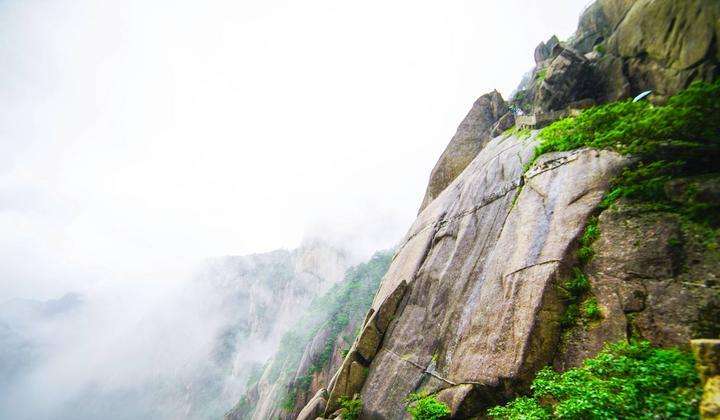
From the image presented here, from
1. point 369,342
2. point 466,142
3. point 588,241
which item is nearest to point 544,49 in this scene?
point 466,142

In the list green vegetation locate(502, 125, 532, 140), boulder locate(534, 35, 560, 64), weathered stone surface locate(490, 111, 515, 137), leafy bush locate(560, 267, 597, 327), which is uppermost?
boulder locate(534, 35, 560, 64)

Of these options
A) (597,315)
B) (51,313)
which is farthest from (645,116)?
(51,313)

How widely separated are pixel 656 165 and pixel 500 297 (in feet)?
16.0

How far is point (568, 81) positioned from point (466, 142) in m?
6.88

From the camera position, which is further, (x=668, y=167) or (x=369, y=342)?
(x=369, y=342)

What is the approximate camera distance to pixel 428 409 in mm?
7352

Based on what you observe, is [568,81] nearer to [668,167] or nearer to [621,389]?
[668,167]

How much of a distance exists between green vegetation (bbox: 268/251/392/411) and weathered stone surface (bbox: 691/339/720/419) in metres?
29.7

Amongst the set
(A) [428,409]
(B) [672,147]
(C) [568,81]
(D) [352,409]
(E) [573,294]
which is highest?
(C) [568,81]

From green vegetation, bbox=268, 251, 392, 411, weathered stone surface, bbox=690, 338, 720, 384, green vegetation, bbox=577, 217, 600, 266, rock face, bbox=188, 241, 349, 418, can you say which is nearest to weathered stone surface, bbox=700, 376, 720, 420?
weathered stone surface, bbox=690, 338, 720, 384

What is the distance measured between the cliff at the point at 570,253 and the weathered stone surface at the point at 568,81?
1.43 m

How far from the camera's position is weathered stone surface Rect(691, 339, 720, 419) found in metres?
3.56

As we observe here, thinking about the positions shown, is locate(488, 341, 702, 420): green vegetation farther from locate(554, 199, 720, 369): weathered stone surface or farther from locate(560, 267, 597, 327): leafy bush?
locate(560, 267, 597, 327): leafy bush

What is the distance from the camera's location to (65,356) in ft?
495
